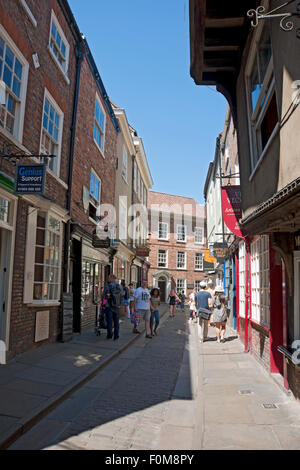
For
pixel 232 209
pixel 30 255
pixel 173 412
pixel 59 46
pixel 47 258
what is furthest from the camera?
pixel 59 46

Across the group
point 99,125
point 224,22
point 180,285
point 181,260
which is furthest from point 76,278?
point 181,260

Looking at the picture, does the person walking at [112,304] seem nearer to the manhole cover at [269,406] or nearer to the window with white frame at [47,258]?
the window with white frame at [47,258]

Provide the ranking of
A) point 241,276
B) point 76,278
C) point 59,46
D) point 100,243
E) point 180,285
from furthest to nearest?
1. point 180,285
2. point 100,243
3. point 76,278
4. point 241,276
5. point 59,46

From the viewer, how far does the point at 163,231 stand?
38.6 meters

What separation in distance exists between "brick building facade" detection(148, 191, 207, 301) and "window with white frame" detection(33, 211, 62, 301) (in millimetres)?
27816

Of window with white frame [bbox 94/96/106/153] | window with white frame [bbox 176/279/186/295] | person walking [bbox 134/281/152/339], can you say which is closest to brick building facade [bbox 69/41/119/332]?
window with white frame [bbox 94/96/106/153]

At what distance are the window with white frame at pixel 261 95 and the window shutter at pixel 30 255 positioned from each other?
186 inches

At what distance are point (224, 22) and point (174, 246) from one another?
3218 centimetres

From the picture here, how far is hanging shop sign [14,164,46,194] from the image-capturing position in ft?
21.0

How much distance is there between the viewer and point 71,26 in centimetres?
1030

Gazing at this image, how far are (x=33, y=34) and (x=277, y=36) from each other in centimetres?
540

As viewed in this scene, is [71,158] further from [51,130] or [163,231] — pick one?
[163,231]

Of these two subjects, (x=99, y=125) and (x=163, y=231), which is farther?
(x=163, y=231)

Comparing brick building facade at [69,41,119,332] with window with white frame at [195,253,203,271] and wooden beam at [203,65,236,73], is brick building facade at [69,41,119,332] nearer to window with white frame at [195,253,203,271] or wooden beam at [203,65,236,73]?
wooden beam at [203,65,236,73]
